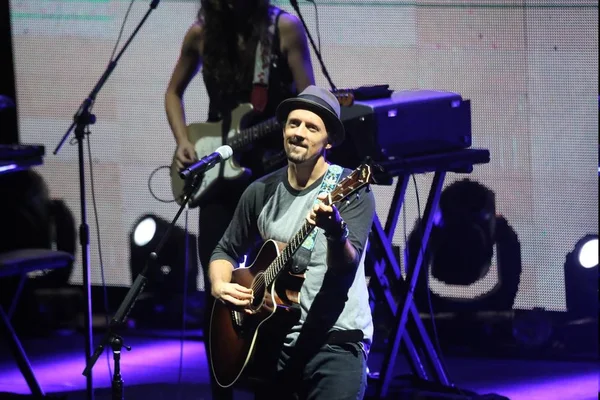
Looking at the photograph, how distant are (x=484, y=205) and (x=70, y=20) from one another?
3.10 m

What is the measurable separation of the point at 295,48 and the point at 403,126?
2.16 feet

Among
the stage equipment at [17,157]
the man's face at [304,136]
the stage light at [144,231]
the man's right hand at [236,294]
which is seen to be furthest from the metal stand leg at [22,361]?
the man's face at [304,136]

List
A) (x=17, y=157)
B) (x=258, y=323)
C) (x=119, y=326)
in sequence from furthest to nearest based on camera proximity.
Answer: (x=17, y=157)
(x=119, y=326)
(x=258, y=323)

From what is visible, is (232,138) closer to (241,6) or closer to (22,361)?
(241,6)

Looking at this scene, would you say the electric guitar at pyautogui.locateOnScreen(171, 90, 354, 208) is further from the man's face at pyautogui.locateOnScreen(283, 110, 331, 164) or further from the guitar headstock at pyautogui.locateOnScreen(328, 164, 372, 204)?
the guitar headstock at pyautogui.locateOnScreen(328, 164, 372, 204)

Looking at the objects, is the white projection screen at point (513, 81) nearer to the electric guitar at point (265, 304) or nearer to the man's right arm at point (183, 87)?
the man's right arm at point (183, 87)

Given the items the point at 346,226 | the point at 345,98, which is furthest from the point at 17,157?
the point at 346,226

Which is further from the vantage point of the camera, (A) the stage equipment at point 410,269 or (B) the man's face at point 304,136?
(A) the stage equipment at point 410,269

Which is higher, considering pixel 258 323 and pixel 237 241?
pixel 237 241

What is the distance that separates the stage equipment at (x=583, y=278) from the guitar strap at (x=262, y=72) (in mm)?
2239

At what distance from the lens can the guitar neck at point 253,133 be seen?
4.78 meters

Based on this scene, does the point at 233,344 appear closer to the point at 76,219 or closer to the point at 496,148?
the point at 496,148

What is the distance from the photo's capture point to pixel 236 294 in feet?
12.5

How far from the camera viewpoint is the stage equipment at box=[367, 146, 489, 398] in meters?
4.75
